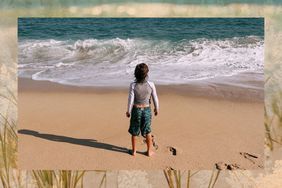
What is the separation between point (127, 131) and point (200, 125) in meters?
0.80

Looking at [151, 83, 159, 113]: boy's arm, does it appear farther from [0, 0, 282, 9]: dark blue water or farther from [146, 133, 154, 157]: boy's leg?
[0, 0, 282, 9]: dark blue water

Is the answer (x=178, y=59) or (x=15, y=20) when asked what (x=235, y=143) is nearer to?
(x=178, y=59)

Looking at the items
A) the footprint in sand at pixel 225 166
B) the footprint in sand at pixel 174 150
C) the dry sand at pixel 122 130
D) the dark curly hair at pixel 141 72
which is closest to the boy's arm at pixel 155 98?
the dark curly hair at pixel 141 72

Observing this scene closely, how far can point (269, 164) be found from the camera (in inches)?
174

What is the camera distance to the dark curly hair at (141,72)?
4.34m

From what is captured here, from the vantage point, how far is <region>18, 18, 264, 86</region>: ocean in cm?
470

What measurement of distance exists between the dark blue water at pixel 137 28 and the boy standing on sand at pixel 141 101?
575mm

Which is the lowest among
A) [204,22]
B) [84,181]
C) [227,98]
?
[84,181]

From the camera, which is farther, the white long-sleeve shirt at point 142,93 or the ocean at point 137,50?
the ocean at point 137,50

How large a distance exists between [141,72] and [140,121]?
51cm

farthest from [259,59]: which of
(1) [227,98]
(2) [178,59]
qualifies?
(2) [178,59]

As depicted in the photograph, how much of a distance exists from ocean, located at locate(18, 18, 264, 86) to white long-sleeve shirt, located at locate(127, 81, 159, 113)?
34cm

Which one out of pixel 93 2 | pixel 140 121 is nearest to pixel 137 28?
pixel 93 2

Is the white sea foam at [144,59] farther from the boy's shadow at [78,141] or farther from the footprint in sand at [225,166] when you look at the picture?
the footprint in sand at [225,166]
